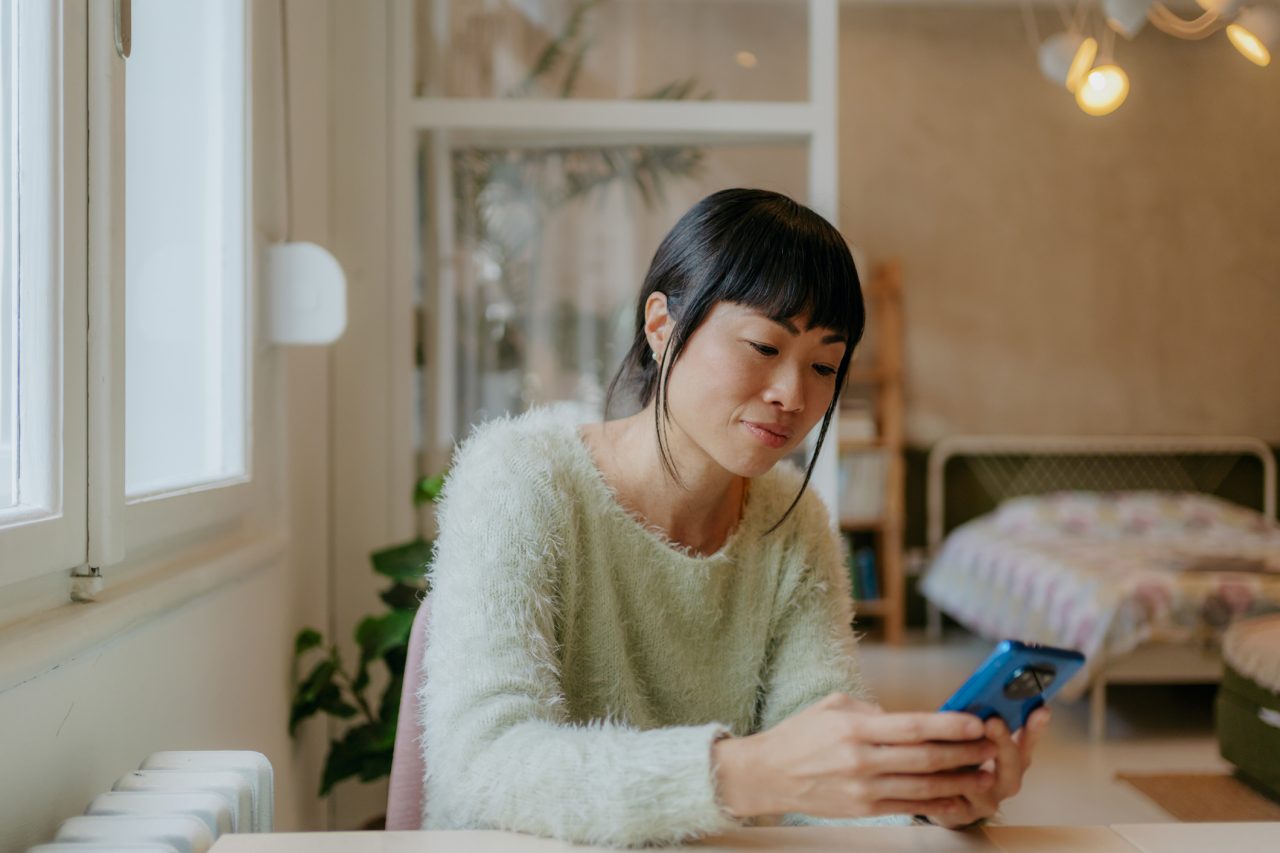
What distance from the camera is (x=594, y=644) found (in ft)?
3.96

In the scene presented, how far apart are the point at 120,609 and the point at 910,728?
801 mm

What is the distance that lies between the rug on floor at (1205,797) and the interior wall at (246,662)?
7.08 ft

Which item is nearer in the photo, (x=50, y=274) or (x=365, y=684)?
(x=50, y=274)

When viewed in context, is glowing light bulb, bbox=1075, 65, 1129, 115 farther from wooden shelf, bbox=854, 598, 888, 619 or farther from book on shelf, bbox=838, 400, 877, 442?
wooden shelf, bbox=854, 598, 888, 619

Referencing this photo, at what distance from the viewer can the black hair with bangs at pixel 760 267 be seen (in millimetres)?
1098

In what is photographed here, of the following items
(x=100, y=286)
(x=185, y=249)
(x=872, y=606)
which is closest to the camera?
(x=100, y=286)

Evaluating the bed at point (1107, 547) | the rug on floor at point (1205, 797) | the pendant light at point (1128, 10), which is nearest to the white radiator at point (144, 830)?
the pendant light at point (1128, 10)

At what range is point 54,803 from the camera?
3.36 feet

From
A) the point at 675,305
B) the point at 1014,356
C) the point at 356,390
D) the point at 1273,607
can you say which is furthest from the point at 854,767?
the point at 1014,356

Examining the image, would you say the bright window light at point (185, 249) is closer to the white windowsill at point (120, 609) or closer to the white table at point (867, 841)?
the white windowsill at point (120, 609)

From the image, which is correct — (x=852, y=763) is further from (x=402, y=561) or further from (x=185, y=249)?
(x=402, y=561)

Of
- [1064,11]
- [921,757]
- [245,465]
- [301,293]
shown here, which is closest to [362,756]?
[245,465]

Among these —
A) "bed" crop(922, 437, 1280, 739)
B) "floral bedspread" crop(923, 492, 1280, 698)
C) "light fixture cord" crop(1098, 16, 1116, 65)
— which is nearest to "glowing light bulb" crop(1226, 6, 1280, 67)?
"floral bedspread" crop(923, 492, 1280, 698)

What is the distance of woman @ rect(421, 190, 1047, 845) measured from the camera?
0.83 meters
